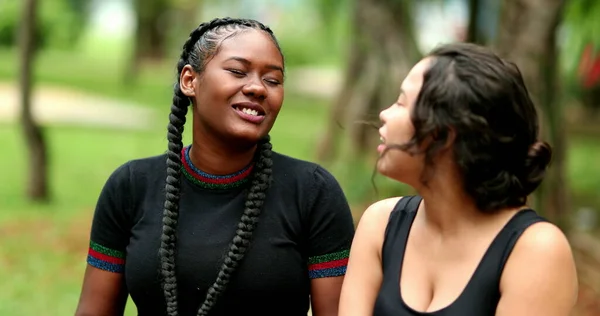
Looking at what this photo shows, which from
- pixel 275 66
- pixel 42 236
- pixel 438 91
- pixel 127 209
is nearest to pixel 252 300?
pixel 127 209

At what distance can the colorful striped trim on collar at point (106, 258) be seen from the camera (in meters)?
3.04

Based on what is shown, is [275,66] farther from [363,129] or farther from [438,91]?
[363,129]

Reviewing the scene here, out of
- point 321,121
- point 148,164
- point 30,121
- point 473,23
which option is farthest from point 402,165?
point 321,121

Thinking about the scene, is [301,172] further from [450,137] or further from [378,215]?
[450,137]

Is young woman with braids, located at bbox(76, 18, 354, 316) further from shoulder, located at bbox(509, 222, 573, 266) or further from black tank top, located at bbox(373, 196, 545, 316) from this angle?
shoulder, located at bbox(509, 222, 573, 266)

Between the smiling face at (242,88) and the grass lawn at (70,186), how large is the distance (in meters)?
0.80

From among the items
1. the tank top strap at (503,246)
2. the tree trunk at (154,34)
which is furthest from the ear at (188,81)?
the tree trunk at (154,34)

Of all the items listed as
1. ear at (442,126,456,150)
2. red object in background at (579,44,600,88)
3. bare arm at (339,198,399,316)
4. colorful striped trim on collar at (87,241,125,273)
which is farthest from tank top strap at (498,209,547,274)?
red object in background at (579,44,600,88)

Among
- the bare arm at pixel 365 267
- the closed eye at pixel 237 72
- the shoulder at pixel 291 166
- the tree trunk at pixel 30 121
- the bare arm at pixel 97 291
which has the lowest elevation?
the tree trunk at pixel 30 121

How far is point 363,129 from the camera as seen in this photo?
472 inches

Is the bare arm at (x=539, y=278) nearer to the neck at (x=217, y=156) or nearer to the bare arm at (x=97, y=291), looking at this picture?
the neck at (x=217, y=156)

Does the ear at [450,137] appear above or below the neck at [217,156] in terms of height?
above

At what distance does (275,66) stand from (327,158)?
9.80 meters

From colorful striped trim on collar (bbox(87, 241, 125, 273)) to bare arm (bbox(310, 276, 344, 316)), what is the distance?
0.61 m
